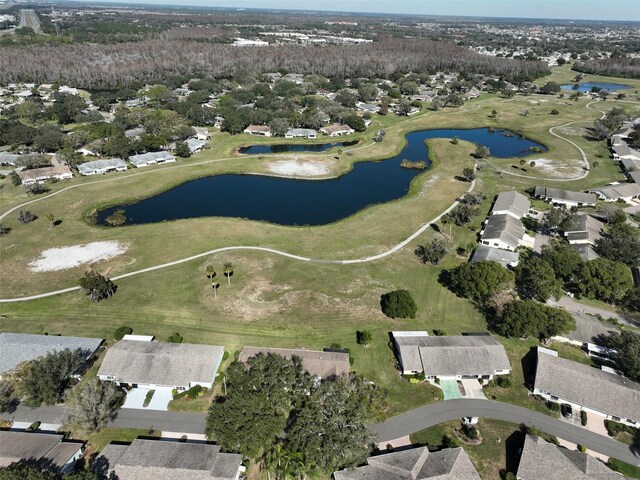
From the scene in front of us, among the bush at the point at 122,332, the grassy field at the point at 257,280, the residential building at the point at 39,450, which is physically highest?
the residential building at the point at 39,450

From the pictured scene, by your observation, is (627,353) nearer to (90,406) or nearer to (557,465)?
(557,465)

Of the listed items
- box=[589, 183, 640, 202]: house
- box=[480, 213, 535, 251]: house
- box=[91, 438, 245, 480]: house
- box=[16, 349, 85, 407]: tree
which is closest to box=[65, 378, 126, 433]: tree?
box=[16, 349, 85, 407]: tree

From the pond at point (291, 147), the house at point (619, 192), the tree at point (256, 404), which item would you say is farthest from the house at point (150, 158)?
the house at point (619, 192)

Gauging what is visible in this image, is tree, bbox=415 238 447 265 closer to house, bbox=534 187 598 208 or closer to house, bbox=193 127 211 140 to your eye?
house, bbox=534 187 598 208

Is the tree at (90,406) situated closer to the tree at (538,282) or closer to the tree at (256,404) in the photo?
the tree at (256,404)

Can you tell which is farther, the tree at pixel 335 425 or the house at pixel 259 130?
the house at pixel 259 130

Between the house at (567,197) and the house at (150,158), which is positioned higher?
the house at (567,197)
